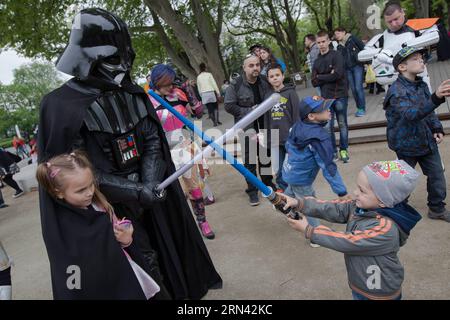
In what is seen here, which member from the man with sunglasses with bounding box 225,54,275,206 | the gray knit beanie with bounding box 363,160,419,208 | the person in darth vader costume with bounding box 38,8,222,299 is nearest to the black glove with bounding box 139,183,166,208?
the person in darth vader costume with bounding box 38,8,222,299

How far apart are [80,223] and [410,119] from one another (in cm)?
267

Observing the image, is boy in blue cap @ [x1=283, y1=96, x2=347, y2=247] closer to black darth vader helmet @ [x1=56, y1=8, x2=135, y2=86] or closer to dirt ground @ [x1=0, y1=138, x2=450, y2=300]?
dirt ground @ [x1=0, y1=138, x2=450, y2=300]

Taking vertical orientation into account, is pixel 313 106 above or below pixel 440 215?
above

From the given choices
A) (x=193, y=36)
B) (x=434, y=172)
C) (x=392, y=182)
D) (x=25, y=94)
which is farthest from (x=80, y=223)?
(x=25, y=94)

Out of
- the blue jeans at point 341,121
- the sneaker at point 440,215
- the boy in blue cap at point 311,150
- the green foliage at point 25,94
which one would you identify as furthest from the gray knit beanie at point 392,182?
the green foliage at point 25,94

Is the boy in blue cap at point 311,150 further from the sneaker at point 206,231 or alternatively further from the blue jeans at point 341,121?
the blue jeans at point 341,121

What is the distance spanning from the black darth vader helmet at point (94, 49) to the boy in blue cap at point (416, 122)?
232cm

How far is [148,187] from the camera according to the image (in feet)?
7.13

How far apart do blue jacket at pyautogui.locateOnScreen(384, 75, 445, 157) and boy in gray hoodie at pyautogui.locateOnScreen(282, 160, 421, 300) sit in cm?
140

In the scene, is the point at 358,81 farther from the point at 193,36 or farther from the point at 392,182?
the point at 193,36

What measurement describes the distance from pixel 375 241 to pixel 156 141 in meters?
1.48

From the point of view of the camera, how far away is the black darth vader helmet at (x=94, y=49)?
2047mm

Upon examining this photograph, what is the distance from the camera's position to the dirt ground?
2.83 m

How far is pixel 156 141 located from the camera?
2.47m
